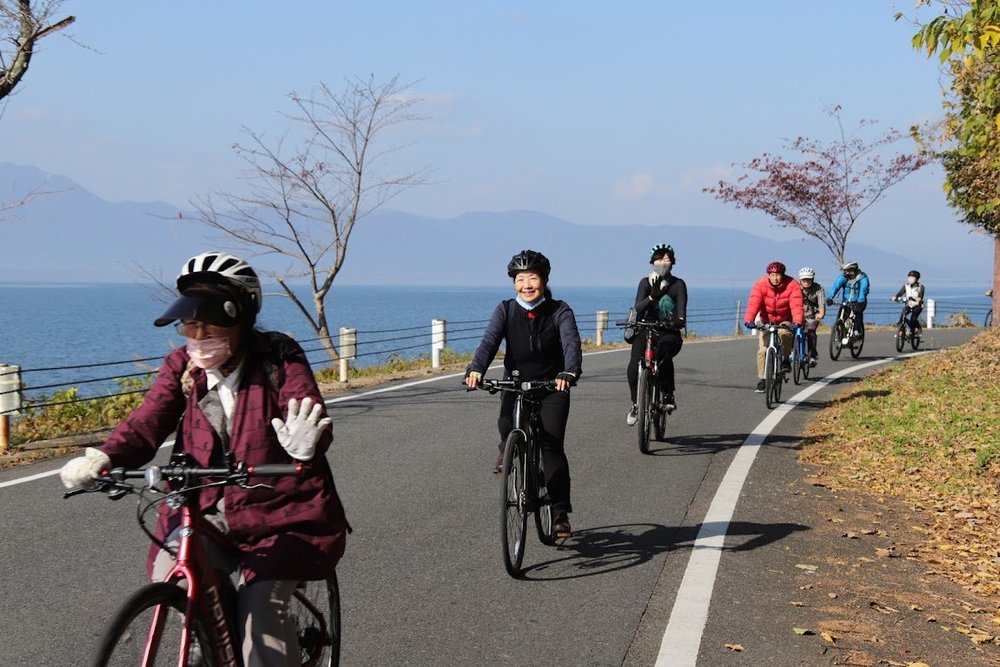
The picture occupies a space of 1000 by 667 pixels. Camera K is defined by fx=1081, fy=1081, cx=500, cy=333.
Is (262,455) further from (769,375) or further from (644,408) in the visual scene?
(769,375)

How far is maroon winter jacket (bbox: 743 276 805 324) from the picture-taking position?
49.2 feet

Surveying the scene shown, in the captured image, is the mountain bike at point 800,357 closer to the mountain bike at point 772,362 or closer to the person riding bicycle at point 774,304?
the person riding bicycle at point 774,304

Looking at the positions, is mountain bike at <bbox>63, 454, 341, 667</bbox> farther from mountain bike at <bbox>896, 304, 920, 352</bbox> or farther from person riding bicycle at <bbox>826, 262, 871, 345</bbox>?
mountain bike at <bbox>896, 304, 920, 352</bbox>

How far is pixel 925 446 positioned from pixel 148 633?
9.44 m

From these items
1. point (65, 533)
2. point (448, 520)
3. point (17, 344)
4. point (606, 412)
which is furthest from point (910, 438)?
point (17, 344)

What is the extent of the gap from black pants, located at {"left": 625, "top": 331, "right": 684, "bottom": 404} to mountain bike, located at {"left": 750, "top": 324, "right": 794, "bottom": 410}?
3291mm

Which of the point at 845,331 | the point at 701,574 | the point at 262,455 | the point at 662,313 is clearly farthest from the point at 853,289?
the point at 262,455

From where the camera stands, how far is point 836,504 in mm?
8750

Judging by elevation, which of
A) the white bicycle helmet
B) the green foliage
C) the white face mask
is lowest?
the green foliage

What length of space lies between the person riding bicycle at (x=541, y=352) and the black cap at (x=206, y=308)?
140 inches

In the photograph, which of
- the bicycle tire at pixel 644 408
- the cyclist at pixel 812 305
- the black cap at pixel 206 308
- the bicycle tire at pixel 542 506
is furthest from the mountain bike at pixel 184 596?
the cyclist at pixel 812 305

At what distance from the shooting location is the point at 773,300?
15203mm

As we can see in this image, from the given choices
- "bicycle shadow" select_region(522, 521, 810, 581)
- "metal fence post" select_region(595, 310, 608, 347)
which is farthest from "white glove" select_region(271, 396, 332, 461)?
"metal fence post" select_region(595, 310, 608, 347)

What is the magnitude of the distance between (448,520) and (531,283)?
2.00 m
